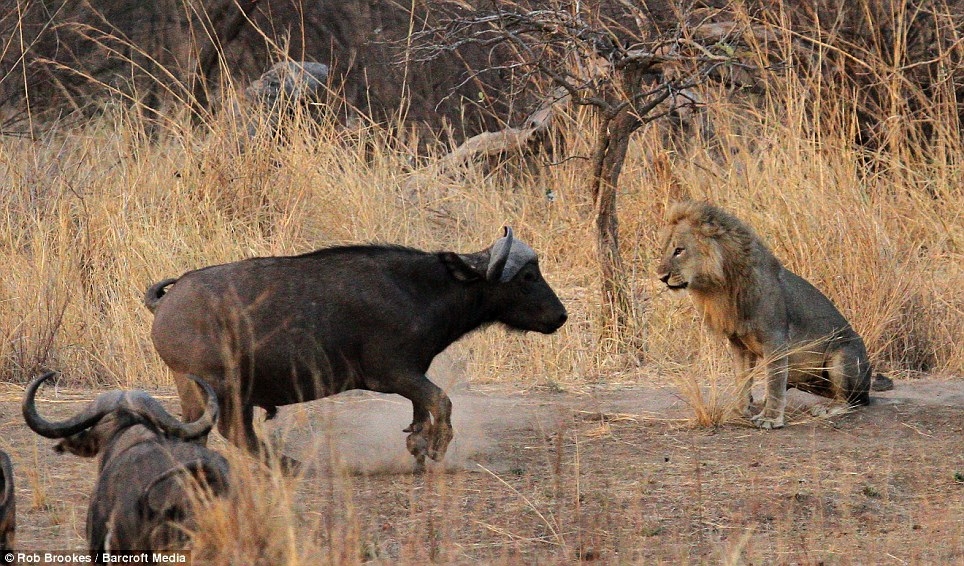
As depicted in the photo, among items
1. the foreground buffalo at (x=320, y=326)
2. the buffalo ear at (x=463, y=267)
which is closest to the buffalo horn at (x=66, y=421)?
the foreground buffalo at (x=320, y=326)

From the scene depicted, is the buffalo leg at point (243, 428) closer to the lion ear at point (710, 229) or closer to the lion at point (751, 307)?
the lion at point (751, 307)

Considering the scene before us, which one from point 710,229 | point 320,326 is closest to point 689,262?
point 710,229

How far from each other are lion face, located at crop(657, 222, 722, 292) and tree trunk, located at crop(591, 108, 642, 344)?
2.08m

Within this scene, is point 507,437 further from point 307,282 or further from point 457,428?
point 307,282

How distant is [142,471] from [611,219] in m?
5.64

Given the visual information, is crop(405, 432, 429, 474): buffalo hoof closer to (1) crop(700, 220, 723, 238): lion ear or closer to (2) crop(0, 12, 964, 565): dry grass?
(2) crop(0, 12, 964, 565): dry grass

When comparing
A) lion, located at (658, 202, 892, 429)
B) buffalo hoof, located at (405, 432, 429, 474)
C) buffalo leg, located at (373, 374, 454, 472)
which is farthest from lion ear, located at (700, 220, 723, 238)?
buffalo hoof, located at (405, 432, 429, 474)

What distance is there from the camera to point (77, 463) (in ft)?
21.0

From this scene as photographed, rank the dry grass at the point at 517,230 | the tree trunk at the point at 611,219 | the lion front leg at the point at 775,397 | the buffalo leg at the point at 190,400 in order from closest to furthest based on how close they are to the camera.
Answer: the buffalo leg at the point at 190,400 → the lion front leg at the point at 775,397 → the dry grass at the point at 517,230 → the tree trunk at the point at 611,219

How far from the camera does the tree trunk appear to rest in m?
9.22

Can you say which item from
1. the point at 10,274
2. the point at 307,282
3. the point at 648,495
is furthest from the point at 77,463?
the point at 10,274

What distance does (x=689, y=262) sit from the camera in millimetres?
7078

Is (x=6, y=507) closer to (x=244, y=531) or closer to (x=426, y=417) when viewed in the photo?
(x=244, y=531)

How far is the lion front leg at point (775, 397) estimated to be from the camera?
718 cm
